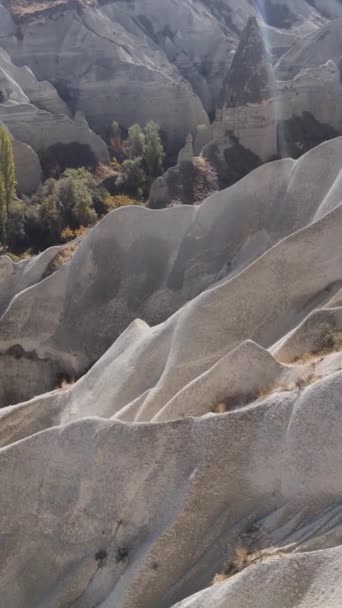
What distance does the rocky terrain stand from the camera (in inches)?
262

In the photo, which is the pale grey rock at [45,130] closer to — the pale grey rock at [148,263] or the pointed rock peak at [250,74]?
the pointed rock peak at [250,74]

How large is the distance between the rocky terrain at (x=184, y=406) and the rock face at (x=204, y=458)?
0.9 inches

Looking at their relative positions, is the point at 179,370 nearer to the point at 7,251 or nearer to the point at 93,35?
the point at 7,251

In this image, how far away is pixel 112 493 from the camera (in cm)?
788

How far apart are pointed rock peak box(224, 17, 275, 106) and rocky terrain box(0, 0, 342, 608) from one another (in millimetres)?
16732

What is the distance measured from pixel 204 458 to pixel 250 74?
29722 mm

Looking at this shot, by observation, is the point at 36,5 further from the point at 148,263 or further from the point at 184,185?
the point at 148,263

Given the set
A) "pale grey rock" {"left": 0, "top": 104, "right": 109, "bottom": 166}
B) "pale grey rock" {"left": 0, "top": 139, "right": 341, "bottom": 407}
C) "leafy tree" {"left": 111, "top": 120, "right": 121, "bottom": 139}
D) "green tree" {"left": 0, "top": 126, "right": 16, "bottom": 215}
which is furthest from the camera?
"leafy tree" {"left": 111, "top": 120, "right": 121, "bottom": 139}

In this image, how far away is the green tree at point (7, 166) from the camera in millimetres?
28797

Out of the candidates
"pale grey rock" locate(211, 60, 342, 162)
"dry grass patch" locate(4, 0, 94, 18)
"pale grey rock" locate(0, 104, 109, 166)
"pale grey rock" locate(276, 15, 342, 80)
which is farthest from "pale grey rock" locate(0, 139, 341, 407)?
"dry grass patch" locate(4, 0, 94, 18)

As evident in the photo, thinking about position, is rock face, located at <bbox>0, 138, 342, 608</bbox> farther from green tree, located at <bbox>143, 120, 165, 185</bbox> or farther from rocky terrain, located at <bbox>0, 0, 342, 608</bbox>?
green tree, located at <bbox>143, 120, 165, 185</bbox>

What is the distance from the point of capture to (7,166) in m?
29.1

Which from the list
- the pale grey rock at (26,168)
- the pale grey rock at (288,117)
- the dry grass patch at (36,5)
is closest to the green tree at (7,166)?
the pale grey rock at (26,168)

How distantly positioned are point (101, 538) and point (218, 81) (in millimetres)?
51926
